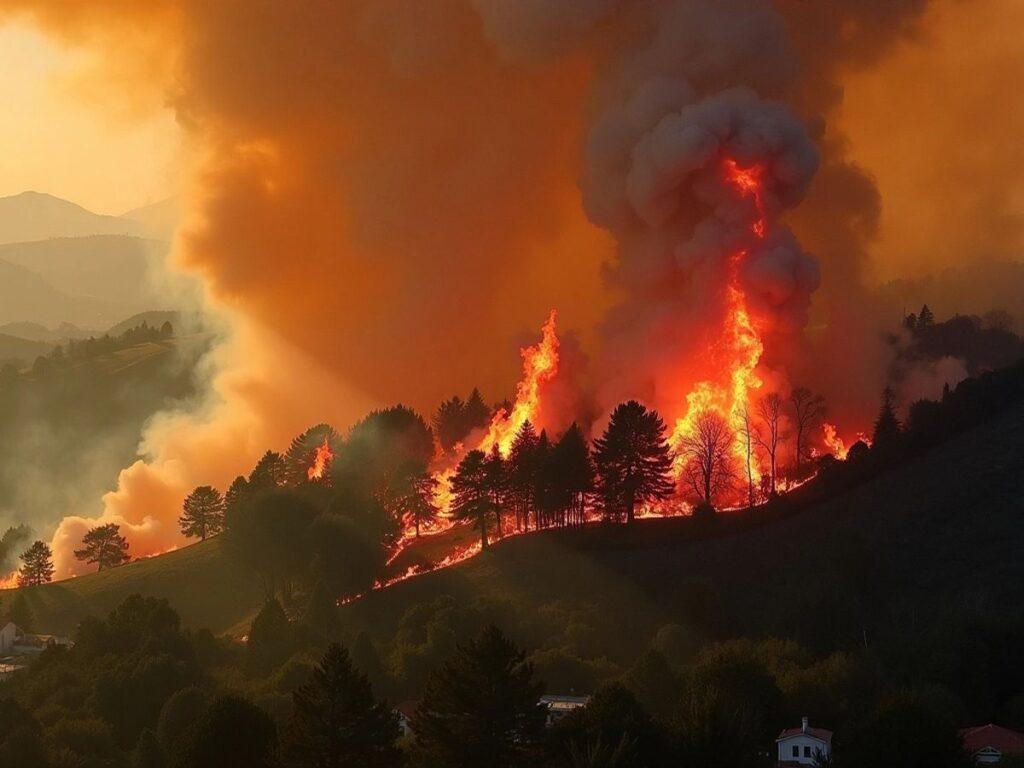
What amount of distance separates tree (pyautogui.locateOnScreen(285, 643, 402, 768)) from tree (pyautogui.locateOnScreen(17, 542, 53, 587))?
7895 centimetres

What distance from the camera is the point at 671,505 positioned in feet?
326

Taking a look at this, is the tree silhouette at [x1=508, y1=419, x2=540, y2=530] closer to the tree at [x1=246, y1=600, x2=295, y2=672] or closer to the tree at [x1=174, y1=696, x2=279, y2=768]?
the tree at [x1=246, y1=600, x2=295, y2=672]

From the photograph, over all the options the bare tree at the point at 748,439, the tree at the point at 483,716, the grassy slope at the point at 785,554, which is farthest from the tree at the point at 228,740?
the bare tree at the point at 748,439

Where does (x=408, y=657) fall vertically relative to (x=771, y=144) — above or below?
below

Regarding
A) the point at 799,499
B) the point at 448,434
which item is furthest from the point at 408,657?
the point at 448,434

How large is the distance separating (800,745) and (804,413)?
48.0 meters

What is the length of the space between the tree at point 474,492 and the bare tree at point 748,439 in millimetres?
16057

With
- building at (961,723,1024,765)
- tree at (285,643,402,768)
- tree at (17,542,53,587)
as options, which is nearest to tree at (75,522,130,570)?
tree at (17,542,53,587)

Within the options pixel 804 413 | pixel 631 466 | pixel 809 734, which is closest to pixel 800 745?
pixel 809 734

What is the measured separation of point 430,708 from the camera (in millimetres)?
54781

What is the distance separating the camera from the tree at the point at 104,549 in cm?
13238

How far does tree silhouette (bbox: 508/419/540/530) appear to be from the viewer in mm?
101500

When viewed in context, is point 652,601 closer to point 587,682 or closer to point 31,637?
point 587,682

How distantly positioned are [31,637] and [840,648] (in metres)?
55.1
